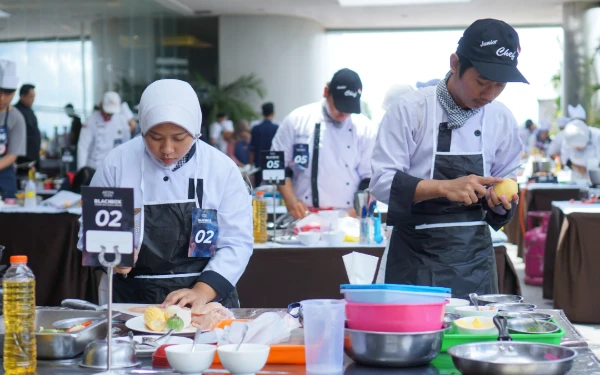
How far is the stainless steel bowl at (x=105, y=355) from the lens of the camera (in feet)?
5.85

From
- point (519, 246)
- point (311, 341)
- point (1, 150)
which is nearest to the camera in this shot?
point (311, 341)

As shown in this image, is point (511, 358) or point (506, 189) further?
point (506, 189)

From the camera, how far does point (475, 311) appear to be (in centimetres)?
201

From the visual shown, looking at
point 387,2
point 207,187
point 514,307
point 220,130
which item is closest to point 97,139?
point 220,130

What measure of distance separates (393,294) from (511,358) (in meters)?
0.25

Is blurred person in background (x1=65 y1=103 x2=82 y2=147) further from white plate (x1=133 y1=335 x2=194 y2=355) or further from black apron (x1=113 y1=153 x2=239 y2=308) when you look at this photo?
white plate (x1=133 y1=335 x2=194 y2=355)

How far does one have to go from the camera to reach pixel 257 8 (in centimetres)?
1756

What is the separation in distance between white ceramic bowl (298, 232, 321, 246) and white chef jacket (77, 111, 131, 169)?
18.2 ft

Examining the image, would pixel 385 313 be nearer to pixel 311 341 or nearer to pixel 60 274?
pixel 311 341

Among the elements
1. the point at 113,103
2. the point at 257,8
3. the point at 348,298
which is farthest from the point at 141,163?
the point at 257,8

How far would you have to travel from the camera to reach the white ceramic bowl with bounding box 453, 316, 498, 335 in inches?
72.4

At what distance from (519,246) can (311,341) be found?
26.5ft

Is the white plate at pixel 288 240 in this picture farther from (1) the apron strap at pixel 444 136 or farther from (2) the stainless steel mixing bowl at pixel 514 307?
(2) the stainless steel mixing bowl at pixel 514 307

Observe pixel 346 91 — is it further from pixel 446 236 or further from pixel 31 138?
pixel 31 138
